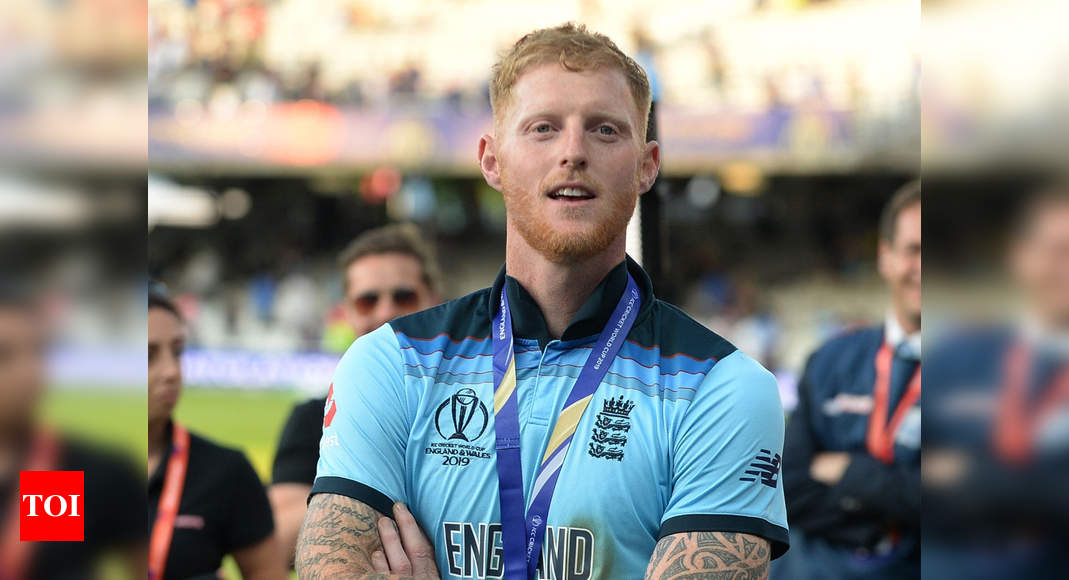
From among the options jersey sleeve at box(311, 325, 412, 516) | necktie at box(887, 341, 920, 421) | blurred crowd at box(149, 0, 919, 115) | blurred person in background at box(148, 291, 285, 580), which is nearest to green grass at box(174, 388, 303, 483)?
blurred crowd at box(149, 0, 919, 115)

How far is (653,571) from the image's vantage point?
211cm

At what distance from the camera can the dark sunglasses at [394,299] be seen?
4.39 m

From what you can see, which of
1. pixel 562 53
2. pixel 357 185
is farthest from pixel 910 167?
pixel 562 53

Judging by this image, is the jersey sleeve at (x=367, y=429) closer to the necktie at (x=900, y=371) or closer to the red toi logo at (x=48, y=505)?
the red toi logo at (x=48, y=505)

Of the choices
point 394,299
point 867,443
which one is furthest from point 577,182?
point 867,443

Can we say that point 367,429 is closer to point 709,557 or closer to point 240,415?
point 709,557

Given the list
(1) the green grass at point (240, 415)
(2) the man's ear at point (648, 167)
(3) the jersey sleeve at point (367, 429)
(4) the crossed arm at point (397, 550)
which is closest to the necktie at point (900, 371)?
→ (2) the man's ear at point (648, 167)

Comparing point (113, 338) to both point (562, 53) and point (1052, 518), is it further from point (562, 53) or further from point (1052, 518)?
point (1052, 518)

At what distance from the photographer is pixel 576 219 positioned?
7.55 feet

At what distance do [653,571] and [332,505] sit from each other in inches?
26.8

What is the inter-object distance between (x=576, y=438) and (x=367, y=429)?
0.45 meters

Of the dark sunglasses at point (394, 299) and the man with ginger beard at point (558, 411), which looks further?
the dark sunglasses at point (394, 299)

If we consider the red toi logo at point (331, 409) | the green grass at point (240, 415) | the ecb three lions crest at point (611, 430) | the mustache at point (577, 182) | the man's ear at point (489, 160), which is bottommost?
the ecb three lions crest at point (611, 430)

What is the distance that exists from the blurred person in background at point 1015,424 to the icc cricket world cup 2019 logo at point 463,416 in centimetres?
92
